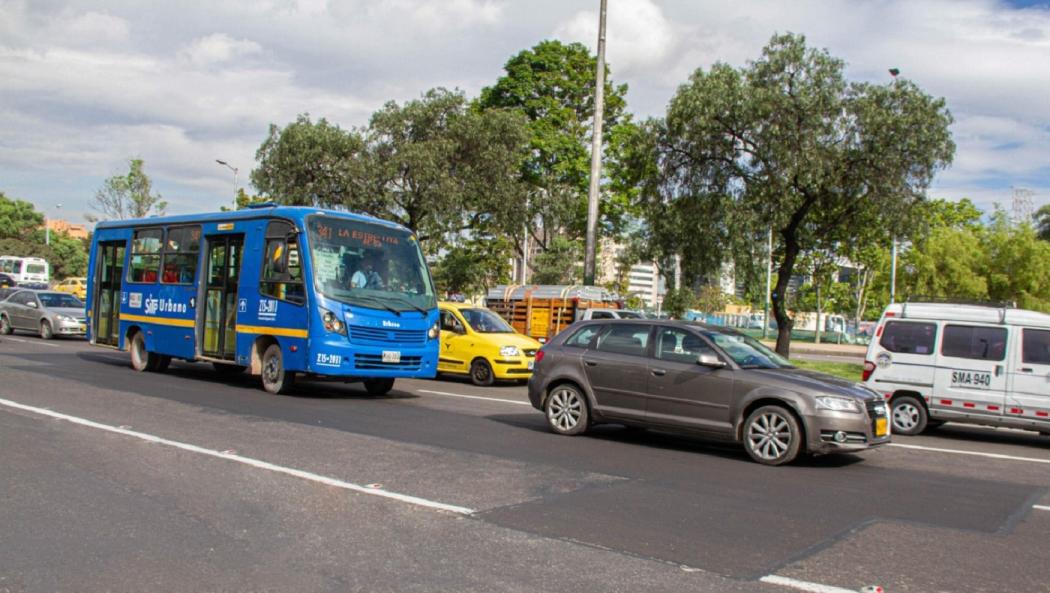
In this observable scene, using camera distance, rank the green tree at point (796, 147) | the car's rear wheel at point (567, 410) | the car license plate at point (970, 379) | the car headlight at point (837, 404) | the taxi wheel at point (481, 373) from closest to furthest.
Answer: the car headlight at point (837, 404) → the car's rear wheel at point (567, 410) → the car license plate at point (970, 379) → the taxi wheel at point (481, 373) → the green tree at point (796, 147)

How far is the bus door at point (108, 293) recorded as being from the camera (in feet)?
60.4

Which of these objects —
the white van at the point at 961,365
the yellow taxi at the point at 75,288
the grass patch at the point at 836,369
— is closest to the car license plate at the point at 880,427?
the white van at the point at 961,365

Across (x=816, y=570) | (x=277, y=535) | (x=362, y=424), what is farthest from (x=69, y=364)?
(x=816, y=570)

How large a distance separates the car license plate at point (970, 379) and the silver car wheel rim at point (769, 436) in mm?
5205

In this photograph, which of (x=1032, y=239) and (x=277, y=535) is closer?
(x=277, y=535)

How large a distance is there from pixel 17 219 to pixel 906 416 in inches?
3597

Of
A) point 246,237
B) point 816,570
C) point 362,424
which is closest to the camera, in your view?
point 816,570

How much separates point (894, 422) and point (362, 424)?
8043mm

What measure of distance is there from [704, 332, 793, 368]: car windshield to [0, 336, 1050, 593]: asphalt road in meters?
1.10

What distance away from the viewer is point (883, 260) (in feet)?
186

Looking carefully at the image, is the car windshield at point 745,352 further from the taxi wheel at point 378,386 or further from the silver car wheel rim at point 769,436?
the taxi wheel at point 378,386

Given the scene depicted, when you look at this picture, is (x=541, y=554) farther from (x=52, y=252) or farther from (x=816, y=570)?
(x=52, y=252)

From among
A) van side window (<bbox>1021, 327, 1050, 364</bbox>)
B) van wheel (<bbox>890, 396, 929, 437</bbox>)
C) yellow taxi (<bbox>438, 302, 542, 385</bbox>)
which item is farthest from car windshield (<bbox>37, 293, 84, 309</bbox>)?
van side window (<bbox>1021, 327, 1050, 364</bbox>)

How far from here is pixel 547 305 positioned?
26.1 meters
